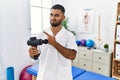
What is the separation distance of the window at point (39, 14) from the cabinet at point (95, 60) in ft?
3.80

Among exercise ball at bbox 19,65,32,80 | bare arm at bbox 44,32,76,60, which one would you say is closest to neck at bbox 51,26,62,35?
bare arm at bbox 44,32,76,60

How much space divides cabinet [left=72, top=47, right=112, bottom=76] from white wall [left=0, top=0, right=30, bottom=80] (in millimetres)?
1283

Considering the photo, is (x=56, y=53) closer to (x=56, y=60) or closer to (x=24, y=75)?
(x=56, y=60)

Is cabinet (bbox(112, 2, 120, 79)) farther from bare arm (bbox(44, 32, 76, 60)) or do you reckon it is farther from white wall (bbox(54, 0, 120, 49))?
bare arm (bbox(44, 32, 76, 60))

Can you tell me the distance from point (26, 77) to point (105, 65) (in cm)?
166

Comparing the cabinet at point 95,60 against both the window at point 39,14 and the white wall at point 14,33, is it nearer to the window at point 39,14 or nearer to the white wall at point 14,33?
the window at point 39,14

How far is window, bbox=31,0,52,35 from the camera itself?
3297mm

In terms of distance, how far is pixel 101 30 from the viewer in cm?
332

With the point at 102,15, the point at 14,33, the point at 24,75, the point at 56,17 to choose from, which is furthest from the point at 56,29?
the point at 102,15

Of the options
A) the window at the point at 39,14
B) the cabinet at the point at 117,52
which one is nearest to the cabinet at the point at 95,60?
the cabinet at the point at 117,52

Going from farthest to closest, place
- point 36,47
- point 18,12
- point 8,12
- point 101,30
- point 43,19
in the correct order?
point 43,19 → point 101,30 → point 18,12 → point 8,12 → point 36,47

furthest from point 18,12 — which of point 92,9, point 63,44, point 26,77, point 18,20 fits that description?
point 63,44

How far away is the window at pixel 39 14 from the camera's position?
3297 mm

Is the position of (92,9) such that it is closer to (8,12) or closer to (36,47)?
(8,12)
